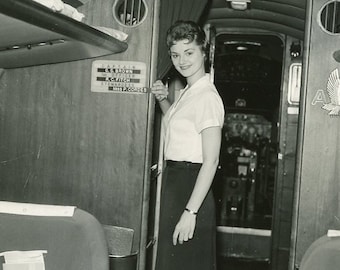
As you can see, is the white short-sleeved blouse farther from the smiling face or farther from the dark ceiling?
the dark ceiling

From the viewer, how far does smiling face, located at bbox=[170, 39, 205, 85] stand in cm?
242

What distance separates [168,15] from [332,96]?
1147mm

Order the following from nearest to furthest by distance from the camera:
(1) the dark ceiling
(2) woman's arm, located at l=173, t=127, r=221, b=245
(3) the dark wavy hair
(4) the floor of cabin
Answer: (2) woman's arm, located at l=173, t=127, r=221, b=245 → (3) the dark wavy hair → (1) the dark ceiling → (4) the floor of cabin

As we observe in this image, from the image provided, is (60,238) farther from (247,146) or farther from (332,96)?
(247,146)

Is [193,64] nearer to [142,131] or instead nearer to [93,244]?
[142,131]

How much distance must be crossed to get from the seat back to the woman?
67cm

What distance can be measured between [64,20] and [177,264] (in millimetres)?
1294

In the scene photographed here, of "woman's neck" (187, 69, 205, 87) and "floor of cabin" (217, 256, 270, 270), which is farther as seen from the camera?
"floor of cabin" (217, 256, 270, 270)

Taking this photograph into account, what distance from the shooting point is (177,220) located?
8.15 ft

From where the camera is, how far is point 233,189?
22.8 feet

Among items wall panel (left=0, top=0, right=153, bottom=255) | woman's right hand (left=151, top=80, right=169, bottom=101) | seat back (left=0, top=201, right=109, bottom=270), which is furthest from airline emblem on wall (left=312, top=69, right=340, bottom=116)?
seat back (left=0, top=201, right=109, bottom=270)

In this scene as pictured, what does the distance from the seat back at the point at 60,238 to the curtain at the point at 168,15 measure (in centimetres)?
148

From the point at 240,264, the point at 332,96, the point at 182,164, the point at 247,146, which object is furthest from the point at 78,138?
the point at 247,146

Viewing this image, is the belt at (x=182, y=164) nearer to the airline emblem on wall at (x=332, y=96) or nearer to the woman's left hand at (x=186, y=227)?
the woman's left hand at (x=186, y=227)
